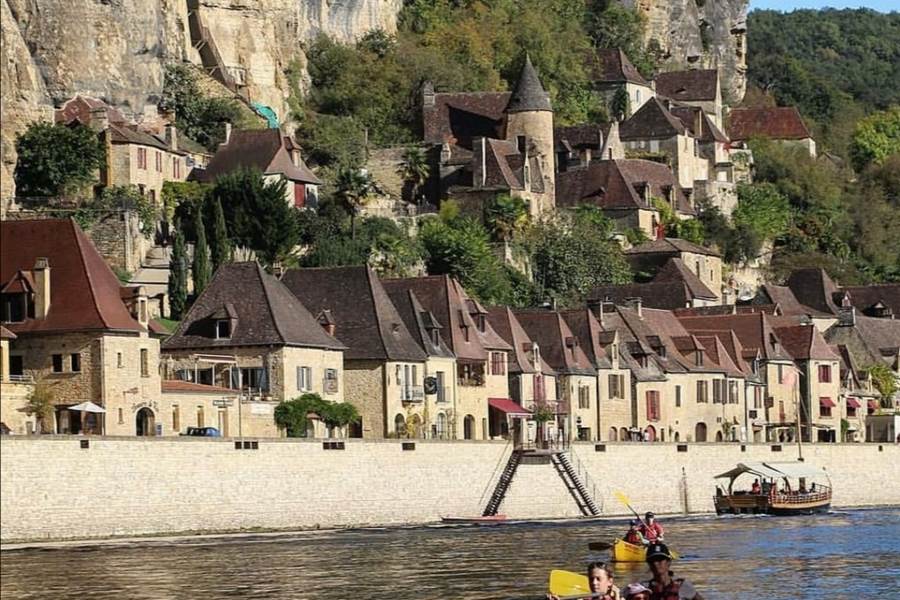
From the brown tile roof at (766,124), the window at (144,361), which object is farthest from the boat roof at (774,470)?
the brown tile roof at (766,124)

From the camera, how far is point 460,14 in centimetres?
15612

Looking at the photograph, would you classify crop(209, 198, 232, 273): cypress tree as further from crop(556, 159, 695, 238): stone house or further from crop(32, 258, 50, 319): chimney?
crop(556, 159, 695, 238): stone house

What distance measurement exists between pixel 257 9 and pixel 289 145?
14.9 m

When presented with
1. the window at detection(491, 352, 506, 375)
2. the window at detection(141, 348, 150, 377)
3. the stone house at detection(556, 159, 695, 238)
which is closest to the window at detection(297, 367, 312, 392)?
the window at detection(141, 348, 150, 377)

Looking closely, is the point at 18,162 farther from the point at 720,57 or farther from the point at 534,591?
the point at 720,57

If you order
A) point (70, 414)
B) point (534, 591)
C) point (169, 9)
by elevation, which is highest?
point (169, 9)

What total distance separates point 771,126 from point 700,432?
213 ft

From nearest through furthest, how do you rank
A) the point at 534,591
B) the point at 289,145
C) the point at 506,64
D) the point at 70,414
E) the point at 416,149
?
1. the point at 534,591
2. the point at 70,414
3. the point at 289,145
4. the point at 416,149
5. the point at 506,64

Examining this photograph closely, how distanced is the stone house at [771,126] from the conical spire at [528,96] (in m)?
36.6

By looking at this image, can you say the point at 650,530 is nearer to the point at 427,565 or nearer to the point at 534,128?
the point at 427,565

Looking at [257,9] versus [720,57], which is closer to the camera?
[257,9]

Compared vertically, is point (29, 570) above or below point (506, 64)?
below

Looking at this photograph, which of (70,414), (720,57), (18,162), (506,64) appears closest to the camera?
(70,414)

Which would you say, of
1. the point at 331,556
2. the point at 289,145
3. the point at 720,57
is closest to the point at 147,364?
the point at 331,556
